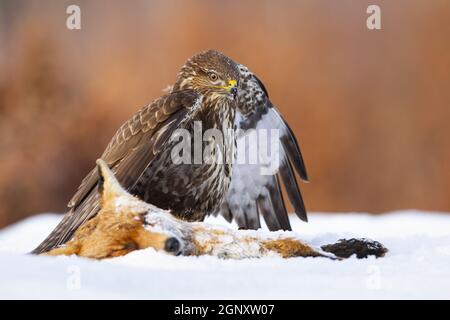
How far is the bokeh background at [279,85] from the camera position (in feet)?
26.7

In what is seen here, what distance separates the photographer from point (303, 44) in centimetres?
842

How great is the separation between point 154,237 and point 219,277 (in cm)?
45

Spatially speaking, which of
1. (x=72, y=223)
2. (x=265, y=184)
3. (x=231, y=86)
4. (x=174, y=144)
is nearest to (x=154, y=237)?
(x=72, y=223)

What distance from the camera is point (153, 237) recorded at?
3154mm

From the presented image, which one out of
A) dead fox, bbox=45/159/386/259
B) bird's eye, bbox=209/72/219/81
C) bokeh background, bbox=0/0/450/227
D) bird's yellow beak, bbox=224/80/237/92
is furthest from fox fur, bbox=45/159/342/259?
bokeh background, bbox=0/0/450/227

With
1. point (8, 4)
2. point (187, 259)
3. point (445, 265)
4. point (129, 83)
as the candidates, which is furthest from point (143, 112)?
point (8, 4)

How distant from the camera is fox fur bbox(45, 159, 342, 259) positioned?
3.16 m

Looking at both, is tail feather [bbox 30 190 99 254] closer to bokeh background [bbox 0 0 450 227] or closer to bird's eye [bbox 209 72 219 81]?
bird's eye [bbox 209 72 219 81]

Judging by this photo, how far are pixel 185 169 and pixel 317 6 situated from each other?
461 centimetres

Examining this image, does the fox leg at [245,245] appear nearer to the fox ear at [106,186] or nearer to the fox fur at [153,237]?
the fox fur at [153,237]

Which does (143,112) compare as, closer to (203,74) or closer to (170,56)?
(203,74)

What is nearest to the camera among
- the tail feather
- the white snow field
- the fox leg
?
the white snow field

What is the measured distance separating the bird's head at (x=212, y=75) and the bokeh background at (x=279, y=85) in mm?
3522

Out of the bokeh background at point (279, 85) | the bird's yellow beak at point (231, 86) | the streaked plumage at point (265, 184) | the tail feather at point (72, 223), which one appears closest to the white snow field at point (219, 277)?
the tail feather at point (72, 223)
